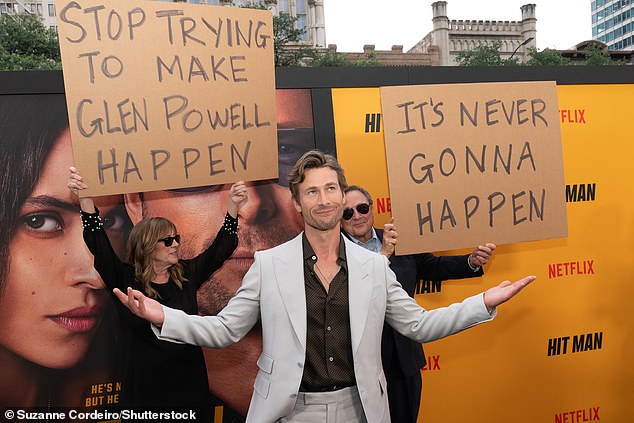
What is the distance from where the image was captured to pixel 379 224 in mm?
2924

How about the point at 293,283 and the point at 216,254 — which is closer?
the point at 293,283

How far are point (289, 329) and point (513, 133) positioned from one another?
59.9 inches

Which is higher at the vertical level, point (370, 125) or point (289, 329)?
point (370, 125)

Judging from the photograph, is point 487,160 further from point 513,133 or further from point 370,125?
point 370,125

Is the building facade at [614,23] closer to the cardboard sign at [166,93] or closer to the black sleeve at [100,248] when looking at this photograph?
the cardboard sign at [166,93]

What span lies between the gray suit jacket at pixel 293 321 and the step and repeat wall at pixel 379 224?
0.68 metres

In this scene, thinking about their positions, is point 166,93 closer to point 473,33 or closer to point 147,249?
point 147,249

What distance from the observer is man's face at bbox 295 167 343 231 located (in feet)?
5.61

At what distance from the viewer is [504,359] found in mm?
3072

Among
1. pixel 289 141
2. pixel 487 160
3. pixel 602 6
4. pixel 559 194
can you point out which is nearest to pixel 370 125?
pixel 289 141

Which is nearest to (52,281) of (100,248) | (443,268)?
(100,248)

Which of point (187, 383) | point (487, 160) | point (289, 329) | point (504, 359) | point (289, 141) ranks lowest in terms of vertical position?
point (504, 359)

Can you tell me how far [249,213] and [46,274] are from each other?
102 centimetres

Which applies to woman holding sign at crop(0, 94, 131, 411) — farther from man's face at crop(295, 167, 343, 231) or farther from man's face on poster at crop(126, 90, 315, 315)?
man's face at crop(295, 167, 343, 231)
